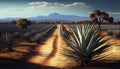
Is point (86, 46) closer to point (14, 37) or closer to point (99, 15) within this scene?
point (14, 37)

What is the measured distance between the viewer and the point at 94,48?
1081 centimetres

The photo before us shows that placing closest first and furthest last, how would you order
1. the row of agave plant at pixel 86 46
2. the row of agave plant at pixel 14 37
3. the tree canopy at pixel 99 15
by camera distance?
the row of agave plant at pixel 86 46 → the row of agave plant at pixel 14 37 → the tree canopy at pixel 99 15

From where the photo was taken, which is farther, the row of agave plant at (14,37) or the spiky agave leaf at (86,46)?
the row of agave plant at (14,37)

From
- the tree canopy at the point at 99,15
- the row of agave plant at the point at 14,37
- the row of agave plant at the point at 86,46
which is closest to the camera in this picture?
the row of agave plant at the point at 86,46

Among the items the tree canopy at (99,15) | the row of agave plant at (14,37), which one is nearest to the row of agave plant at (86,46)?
the row of agave plant at (14,37)

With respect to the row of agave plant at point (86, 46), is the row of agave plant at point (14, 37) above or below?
below

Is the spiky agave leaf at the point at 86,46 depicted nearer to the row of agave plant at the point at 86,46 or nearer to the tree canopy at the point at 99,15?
the row of agave plant at the point at 86,46

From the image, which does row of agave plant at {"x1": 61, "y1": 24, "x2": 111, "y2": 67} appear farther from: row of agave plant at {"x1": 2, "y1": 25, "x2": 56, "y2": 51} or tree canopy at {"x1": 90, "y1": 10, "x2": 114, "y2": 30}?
tree canopy at {"x1": 90, "y1": 10, "x2": 114, "y2": 30}

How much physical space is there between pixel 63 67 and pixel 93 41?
2.56 meters

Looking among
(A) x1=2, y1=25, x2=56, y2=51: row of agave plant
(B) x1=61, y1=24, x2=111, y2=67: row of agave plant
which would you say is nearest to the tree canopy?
(A) x1=2, y1=25, x2=56, y2=51: row of agave plant

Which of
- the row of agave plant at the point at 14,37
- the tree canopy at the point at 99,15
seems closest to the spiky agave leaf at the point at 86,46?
the row of agave plant at the point at 14,37

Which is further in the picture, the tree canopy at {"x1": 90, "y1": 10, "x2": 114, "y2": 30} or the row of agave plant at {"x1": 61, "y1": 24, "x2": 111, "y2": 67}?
the tree canopy at {"x1": 90, "y1": 10, "x2": 114, "y2": 30}

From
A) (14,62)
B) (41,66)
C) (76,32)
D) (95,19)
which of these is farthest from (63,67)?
(95,19)

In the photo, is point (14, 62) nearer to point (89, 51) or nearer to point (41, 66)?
point (41, 66)
